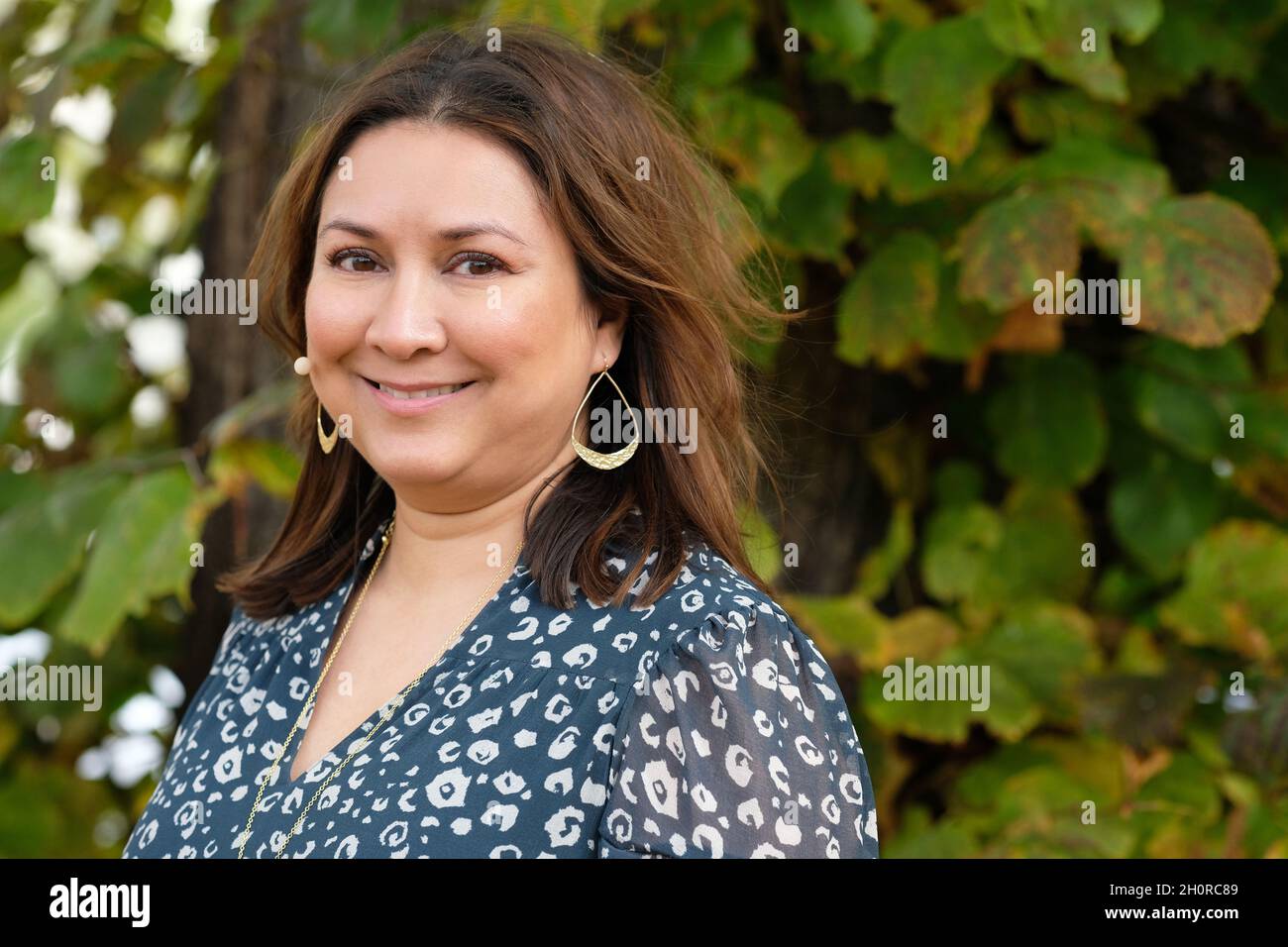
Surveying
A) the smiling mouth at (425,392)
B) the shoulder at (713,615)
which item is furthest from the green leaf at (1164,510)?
the smiling mouth at (425,392)

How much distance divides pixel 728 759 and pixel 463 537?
0.41m

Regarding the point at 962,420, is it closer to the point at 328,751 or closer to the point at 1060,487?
the point at 1060,487

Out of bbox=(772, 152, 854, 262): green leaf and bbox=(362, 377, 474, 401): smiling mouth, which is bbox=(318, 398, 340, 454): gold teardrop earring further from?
bbox=(772, 152, 854, 262): green leaf

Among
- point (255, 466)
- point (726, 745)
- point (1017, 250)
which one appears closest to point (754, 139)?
point (1017, 250)

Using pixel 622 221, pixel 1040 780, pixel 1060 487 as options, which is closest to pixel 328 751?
pixel 622 221

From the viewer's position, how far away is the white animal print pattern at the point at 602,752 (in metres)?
1.14

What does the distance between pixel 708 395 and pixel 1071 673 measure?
113cm

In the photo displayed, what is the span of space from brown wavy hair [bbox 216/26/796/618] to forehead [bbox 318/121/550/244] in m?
0.02

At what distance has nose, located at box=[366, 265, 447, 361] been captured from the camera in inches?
50.5

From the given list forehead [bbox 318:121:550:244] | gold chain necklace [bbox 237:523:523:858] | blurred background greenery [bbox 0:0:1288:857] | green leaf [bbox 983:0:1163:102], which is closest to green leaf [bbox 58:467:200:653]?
blurred background greenery [bbox 0:0:1288:857]

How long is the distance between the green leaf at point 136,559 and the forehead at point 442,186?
83cm

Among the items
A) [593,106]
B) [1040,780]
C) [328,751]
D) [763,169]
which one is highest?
[763,169]

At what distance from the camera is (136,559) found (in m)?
2.01

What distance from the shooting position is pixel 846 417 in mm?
2547
